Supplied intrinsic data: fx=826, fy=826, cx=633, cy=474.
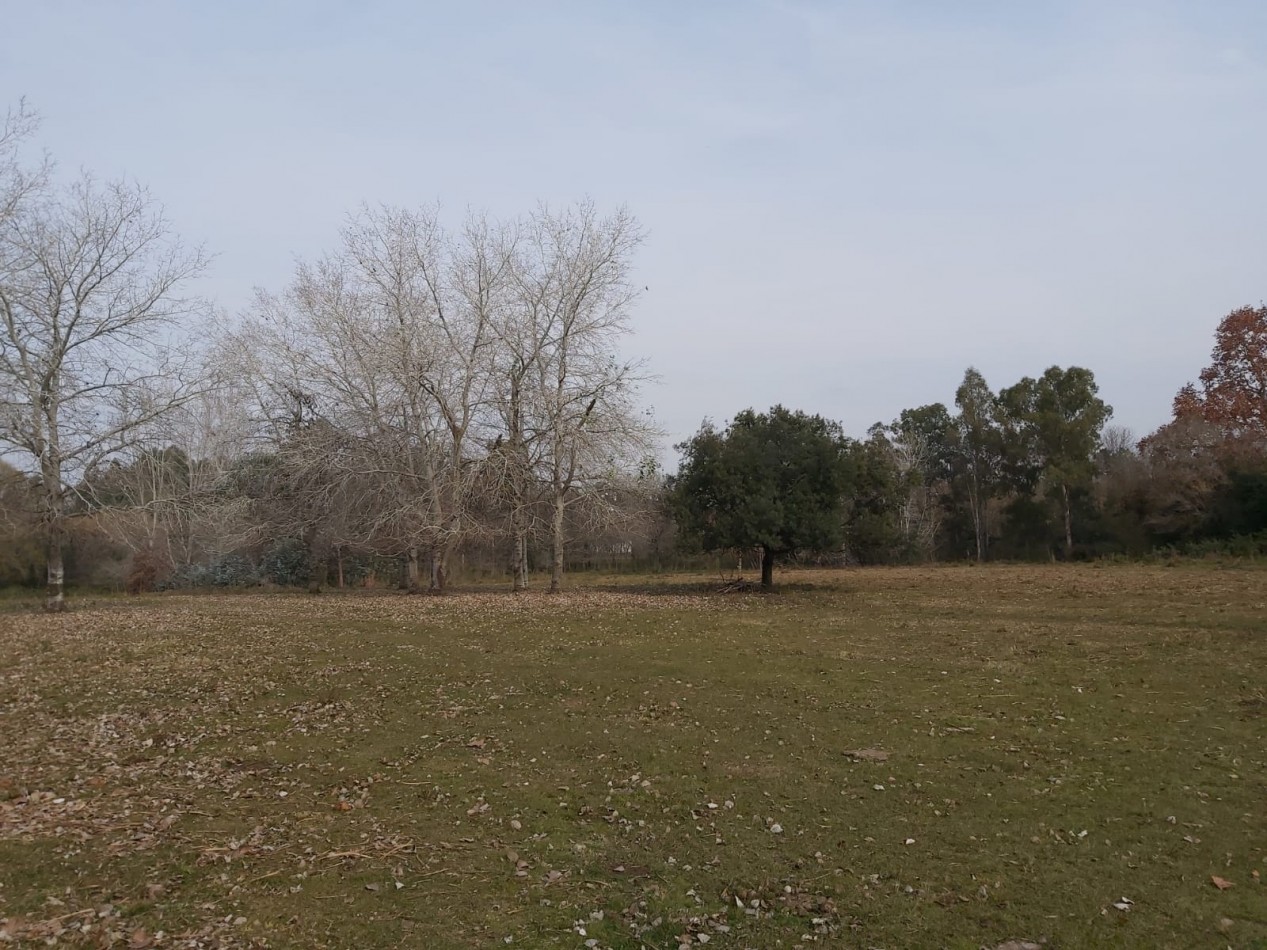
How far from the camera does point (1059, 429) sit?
1706 inches

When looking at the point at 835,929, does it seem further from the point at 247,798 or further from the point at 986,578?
the point at 986,578

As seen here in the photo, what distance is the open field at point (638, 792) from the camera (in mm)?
4699

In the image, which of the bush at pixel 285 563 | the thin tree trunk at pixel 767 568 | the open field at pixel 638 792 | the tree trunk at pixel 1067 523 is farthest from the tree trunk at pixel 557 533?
the tree trunk at pixel 1067 523

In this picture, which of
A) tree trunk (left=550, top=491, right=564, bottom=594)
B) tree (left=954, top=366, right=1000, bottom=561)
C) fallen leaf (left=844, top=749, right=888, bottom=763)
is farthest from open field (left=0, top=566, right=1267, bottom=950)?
tree (left=954, top=366, right=1000, bottom=561)

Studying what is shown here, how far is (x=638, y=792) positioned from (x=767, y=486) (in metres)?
17.5

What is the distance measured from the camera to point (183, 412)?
19.8 m

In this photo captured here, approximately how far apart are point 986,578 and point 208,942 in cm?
2935

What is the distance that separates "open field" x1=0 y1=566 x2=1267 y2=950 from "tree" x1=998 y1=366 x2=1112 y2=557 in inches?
1199

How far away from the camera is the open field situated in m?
4.70

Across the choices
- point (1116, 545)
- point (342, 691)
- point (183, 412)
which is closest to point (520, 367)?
point (183, 412)

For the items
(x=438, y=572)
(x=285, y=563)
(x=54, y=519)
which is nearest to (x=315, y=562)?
(x=285, y=563)

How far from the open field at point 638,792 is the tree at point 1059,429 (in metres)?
30.5

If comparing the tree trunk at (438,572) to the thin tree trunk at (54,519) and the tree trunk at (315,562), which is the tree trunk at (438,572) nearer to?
the tree trunk at (315,562)

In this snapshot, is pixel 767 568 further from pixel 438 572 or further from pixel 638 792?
pixel 638 792
